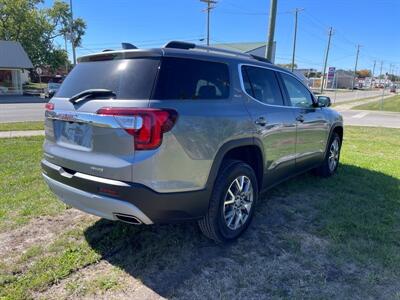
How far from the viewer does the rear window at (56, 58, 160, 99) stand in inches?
106

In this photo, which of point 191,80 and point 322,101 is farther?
point 322,101

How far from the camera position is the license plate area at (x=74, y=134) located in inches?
112

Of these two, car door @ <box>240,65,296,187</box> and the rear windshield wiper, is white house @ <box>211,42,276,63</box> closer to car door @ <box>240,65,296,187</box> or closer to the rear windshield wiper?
car door @ <box>240,65,296,187</box>

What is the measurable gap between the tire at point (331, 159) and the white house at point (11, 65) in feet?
121

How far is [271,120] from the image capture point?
389 cm

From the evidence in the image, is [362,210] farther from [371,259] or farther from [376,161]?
[376,161]

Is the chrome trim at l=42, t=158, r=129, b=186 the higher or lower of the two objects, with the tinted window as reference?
lower

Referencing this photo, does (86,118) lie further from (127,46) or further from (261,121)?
(261,121)

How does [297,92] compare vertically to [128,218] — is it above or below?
above

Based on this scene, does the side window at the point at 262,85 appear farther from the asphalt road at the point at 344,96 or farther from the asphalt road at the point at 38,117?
the asphalt road at the point at 344,96

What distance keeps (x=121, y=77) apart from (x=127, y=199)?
1024 millimetres

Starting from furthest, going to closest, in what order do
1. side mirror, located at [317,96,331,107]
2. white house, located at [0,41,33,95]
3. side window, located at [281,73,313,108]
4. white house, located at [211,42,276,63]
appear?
white house, located at [211,42,276,63], white house, located at [0,41,33,95], side mirror, located at [317,96,331,107], side window, located at [281,73,313,108]

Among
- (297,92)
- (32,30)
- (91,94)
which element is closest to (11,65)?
(32,30)

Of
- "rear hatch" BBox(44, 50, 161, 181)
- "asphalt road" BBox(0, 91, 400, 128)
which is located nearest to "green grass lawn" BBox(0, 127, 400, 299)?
"rear hatch" BBox(44, 50, 161, 181)
